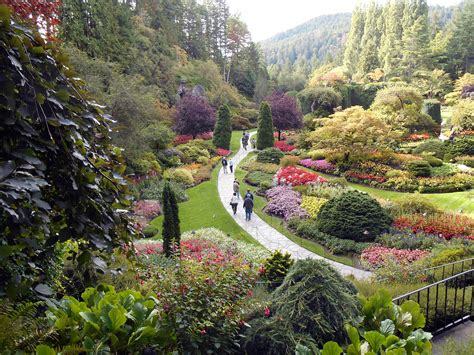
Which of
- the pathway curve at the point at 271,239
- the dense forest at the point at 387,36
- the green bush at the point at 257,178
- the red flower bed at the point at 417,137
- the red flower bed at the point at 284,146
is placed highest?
the dense forest at the point at 387,36

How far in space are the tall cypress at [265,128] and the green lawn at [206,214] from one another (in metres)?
9.16

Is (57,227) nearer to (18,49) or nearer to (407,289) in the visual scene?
(18,49)

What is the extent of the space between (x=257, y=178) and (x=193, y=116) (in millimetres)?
11799

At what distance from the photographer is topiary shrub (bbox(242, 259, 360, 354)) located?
14.6ft

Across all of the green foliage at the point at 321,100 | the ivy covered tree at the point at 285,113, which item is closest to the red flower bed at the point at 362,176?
the ivy covered tree at the point at 285,113

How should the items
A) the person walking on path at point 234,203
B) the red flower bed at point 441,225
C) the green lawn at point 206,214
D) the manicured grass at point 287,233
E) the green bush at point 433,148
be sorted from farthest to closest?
the green bush at point 433,148
the person walking on path at point 234,203
the green lawn at point 206,214
the red flower bed at point 441,225
the manicured grass at point 287,233

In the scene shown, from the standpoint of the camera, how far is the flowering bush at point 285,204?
52.8 feet

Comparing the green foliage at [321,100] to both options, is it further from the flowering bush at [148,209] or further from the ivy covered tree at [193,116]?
the flowering bush at [148,209]

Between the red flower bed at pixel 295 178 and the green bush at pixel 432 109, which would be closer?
the red flower bed at pixel 295 178

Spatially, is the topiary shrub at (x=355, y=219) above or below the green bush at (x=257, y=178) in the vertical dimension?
below

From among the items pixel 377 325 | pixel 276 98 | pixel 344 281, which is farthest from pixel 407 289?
pixel 276 98

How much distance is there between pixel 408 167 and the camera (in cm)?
2089

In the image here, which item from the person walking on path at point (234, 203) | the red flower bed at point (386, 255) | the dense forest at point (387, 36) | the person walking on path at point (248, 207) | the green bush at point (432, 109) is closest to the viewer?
the red flower bed at point (386, 255)

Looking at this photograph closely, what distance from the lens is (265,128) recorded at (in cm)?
2931
